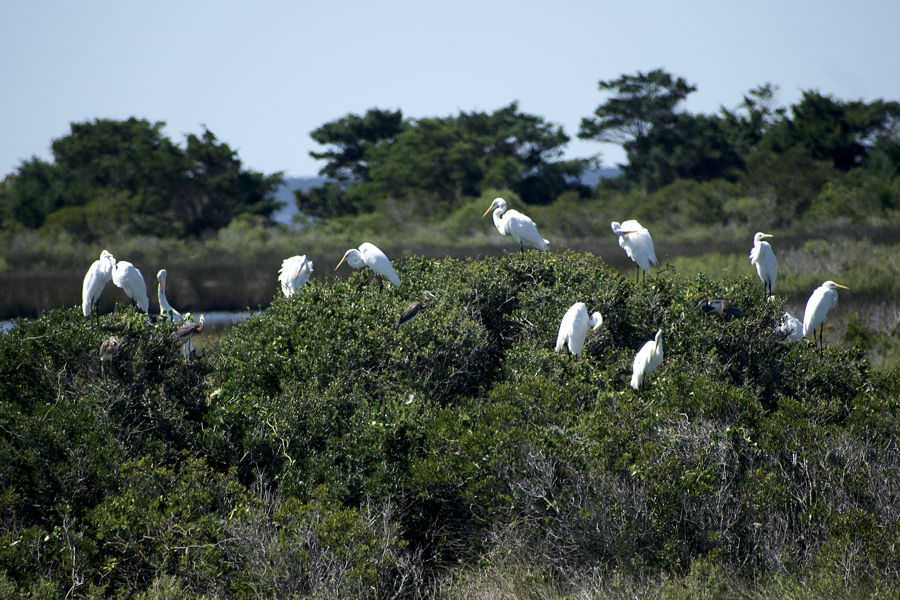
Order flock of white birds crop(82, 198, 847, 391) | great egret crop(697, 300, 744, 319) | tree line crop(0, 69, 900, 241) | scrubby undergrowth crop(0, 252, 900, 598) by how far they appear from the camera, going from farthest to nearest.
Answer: tree line crop(0, 69, 900, 241) < great egret crop(697, 300, 744, 319) < flock of white birds crop(82, 198, 847, 391) < scrubby undergrowth crop(0, 252, 900, 598)

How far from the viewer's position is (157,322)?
6348 mm

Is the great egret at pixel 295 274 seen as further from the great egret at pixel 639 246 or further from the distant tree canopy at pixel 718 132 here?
the distant tree canopy at pixel 718 132

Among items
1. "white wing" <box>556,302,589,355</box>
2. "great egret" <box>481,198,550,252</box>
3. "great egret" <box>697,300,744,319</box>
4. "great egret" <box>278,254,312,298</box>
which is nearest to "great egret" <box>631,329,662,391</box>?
"white wing" <box>556,302,589,355</box>

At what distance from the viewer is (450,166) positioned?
49.5 meters

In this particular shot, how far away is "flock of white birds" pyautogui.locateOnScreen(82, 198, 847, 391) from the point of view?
639 cm

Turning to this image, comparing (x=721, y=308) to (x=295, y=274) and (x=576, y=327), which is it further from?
(x=295, y=274)

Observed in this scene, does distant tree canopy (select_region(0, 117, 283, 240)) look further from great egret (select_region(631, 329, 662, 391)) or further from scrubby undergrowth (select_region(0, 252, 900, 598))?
great egret (select_region(631, 329, 662, 391))

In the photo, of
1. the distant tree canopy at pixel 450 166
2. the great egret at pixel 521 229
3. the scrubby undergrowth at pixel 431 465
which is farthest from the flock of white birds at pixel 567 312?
the distant tree canopy at pixel 450 166

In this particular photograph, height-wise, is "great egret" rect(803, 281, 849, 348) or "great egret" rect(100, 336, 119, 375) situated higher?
"great egret" rect(100, 336, 119, 375)

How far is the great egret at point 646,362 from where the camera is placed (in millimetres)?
5965

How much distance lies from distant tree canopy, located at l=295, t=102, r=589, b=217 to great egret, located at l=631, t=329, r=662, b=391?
4098 centimetres

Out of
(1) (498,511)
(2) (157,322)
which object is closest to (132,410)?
(2) (157,322)

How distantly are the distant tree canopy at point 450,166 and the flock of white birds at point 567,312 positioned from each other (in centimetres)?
3636

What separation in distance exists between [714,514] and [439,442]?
194 cm
